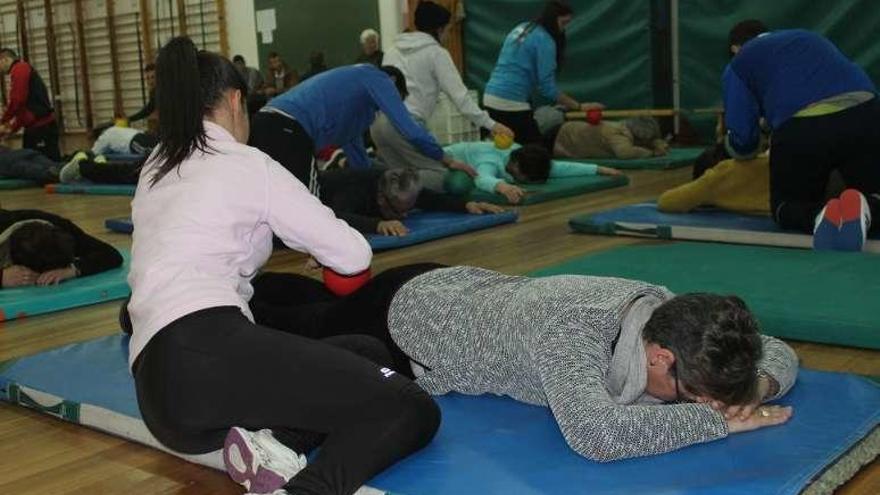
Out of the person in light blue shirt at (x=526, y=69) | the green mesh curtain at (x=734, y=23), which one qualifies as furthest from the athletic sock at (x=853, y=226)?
the green mesh curtain at (x=734, y=23)

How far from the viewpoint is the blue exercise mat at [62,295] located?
4.00 metres

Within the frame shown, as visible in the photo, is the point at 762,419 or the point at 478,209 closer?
the point at 762,419

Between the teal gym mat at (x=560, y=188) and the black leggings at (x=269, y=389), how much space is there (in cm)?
410

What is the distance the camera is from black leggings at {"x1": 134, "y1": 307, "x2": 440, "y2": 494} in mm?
1986

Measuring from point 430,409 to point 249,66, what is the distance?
10543mm

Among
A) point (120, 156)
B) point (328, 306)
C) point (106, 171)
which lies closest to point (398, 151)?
Result: point (328, 306)

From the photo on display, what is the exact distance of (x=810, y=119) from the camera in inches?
173

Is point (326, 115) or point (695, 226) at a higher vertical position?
point (326, 115)

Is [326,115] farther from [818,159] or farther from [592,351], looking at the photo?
[592,351]

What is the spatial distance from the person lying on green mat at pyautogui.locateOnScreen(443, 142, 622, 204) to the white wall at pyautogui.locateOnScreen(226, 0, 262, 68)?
20.5 feet

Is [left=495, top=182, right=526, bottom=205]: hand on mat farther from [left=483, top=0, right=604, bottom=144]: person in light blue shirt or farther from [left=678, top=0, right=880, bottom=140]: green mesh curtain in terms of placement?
[left=678, top=0, right=880, bottom=140]: green mesh curtain

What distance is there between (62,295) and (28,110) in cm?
680

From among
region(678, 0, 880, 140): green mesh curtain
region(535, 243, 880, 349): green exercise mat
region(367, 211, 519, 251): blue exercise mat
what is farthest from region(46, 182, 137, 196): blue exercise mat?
region(535, 243, 880, 349): green exercise mat

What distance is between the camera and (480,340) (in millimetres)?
2287
